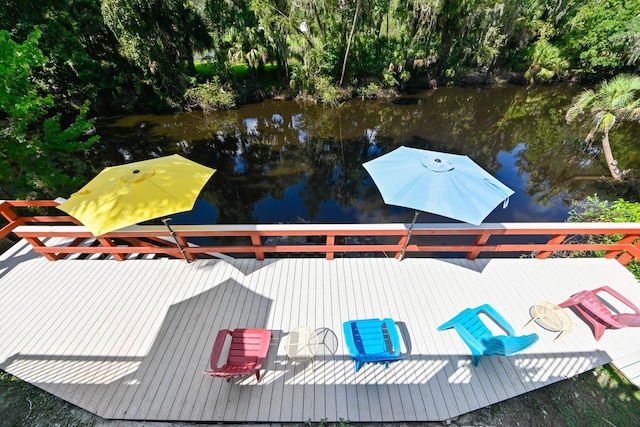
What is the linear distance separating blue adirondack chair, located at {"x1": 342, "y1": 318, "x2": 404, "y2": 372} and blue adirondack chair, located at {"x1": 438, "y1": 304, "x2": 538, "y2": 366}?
3.02 feet

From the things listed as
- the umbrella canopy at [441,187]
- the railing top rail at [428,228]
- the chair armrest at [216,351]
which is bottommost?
the chair armrest at [216,351]

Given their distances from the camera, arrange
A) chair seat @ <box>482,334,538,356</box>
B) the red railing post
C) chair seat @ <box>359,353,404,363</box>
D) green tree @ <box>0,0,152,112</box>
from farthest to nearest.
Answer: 1. green tree @ <box>0,0,152,112</box>
2. the red railing post
3. chair seat @ <box>359,353,404,363</box>
4. chair seat @ <box>482,334,538,356</box>

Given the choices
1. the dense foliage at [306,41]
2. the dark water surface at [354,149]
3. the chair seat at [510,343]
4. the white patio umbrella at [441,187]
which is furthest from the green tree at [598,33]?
the chair seat at [510,343]

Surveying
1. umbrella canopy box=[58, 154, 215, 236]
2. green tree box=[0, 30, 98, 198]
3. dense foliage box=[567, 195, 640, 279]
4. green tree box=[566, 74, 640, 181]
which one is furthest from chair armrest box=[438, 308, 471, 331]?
green tree box=[566, 74, 640, 181]

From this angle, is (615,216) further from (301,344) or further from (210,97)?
(210,97)

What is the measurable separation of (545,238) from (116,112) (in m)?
26.3

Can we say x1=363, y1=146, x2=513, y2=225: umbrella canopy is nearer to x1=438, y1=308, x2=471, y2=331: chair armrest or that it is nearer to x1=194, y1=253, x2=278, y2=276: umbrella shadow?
x1=438, y1=308, x2=471, y2=331: chair armrest

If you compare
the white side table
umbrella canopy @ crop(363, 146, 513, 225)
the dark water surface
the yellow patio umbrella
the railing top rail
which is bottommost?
the dark water surface

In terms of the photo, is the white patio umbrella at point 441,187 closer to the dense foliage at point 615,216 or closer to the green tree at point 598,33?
the dense foliage at point 615,216

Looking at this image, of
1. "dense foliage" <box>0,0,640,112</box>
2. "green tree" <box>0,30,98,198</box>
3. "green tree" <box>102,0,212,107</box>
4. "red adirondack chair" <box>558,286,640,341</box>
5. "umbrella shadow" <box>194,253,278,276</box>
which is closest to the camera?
"red adirondack chair" <box>558,286,640,341</box>

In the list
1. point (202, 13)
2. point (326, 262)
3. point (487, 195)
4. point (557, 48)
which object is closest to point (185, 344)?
point (326, 262)

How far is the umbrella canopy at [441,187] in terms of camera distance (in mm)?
3359

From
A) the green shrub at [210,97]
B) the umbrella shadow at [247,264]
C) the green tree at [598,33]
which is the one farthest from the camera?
the green tree at [598,33]

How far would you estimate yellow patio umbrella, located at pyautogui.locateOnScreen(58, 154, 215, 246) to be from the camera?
3408mm
